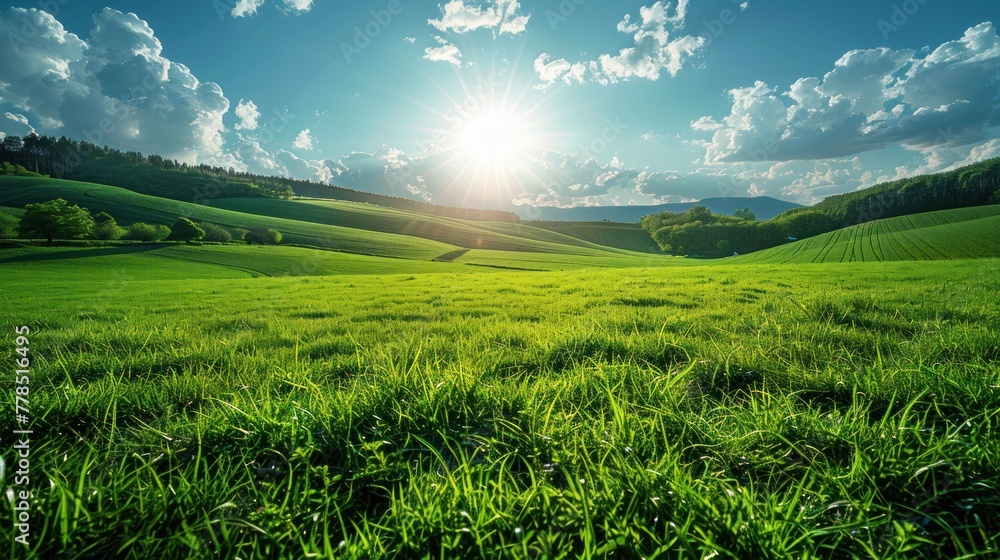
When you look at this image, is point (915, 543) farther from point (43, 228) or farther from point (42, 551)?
point (43, 228)

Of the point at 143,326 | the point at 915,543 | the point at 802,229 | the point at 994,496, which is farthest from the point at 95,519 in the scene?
the point at 802,229

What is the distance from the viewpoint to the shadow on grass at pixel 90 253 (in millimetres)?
40019

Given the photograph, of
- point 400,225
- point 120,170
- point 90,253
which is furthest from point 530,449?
point 120,170

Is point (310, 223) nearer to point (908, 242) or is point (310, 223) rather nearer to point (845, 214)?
point (908, 242)

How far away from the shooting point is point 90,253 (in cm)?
4491

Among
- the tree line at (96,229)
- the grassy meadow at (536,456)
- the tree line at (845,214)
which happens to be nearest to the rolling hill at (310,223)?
the tree line at (96,229)

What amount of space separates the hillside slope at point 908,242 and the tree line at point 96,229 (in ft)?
309

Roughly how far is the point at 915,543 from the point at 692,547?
0.92 m

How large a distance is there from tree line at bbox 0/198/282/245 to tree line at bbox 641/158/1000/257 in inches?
4118

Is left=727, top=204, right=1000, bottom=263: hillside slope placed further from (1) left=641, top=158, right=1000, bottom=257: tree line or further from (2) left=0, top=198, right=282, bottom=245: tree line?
(2) left=0, top=198, right=282, bottom=245: tree line

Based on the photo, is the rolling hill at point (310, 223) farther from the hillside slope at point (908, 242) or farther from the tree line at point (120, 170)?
the hillside slope at point (908, 242)

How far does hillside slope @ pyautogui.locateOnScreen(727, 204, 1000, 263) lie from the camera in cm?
5275

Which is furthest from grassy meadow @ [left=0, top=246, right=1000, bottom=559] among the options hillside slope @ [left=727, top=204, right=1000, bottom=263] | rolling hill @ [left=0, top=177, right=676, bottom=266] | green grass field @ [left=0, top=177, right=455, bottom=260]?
hillside slope @ [left=727, top=204, right=1000, bottom=263]

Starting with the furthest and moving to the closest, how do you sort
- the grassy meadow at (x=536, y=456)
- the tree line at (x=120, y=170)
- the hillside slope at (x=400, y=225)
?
the tree line at (x=120, y=170) < the hillside slope at (x=400, y=225) < the grassy meadow at (x=536, y=456)
